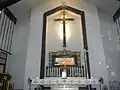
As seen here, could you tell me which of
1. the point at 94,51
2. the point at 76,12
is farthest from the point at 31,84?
the point at 76,12

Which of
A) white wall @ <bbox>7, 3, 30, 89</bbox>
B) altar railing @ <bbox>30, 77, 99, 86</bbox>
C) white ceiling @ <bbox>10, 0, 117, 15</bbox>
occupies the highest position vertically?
white ceiling @ <bbox>10, 0, 117, 15</bbox>

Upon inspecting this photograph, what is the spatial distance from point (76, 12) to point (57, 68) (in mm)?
2485

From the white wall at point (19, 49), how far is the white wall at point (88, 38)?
396 millimetres

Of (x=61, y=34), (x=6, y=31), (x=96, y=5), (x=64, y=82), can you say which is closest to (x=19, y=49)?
(x=6, y=31)

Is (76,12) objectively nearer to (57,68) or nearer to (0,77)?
(57,68)

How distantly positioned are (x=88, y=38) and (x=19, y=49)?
105 inches

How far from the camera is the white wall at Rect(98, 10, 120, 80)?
15.3ft

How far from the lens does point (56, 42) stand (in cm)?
524

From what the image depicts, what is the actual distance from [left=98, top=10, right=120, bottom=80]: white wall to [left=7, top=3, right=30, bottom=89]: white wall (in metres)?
3.02

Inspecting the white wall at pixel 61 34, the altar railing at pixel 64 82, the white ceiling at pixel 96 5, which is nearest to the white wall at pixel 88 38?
the white ceiling at pixel 96 5

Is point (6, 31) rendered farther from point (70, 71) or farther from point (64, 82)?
point (64, 82)

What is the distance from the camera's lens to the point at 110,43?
199 inches

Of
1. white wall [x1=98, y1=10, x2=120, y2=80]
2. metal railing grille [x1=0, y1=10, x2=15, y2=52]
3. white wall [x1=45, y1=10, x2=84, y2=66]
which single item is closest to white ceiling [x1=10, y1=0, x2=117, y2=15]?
white wall [x1=98, y1=10, x2=120, y2=80]

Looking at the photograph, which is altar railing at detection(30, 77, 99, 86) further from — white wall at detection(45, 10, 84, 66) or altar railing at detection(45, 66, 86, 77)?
white wall at detection(45, 10, 84, 66)
